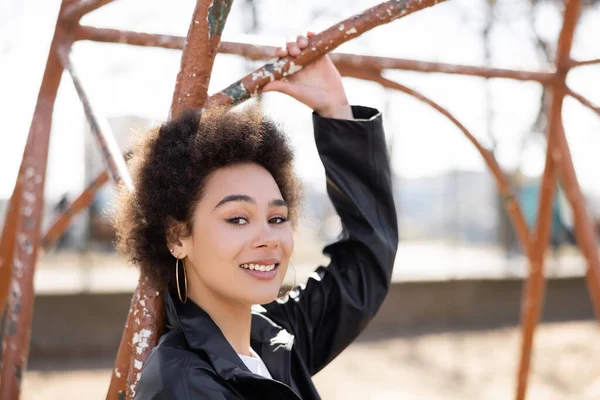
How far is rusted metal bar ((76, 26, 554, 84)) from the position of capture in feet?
6.37

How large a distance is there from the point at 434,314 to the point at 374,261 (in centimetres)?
592

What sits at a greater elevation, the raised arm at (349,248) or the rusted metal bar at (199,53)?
the rusted metal bar at (199,53)

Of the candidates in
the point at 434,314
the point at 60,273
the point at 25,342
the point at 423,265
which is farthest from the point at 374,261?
the point at 423,265

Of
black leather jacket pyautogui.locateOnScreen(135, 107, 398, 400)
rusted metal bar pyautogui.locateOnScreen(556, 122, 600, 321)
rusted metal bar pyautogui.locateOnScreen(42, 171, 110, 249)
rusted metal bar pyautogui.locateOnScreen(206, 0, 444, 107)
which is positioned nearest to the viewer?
rusted metal bar pyautogui.locateOnScreen(206, 0, 444, 107)

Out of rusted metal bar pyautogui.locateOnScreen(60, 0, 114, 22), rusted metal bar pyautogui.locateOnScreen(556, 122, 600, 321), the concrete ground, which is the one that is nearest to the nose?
rusted metal bar pyautogui.locateOnScreen(60, 0, 114, 22)

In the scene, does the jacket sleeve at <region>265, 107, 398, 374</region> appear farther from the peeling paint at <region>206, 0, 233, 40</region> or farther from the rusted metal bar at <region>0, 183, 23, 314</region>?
the rusted metal bar at <region>0, 183, 23, 314</region>

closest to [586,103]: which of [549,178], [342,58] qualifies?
[549,178]

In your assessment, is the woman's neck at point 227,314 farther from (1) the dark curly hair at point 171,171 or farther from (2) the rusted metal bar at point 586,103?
(2) the rusted metal bar at point 586,103

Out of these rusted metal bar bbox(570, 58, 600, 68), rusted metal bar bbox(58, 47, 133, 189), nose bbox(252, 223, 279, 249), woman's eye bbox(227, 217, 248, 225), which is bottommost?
nose bbox(252, 223, 279, 249)

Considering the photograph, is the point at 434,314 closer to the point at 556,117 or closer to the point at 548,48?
the point at 548,48

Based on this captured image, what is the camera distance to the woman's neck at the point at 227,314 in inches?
50.3


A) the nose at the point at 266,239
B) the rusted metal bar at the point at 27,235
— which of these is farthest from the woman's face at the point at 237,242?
the rusted metal bar at the point at 27,235

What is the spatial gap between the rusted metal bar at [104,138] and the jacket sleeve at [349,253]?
43 cm

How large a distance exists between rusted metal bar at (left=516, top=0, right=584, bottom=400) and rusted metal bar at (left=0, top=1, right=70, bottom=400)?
1.75 metres
